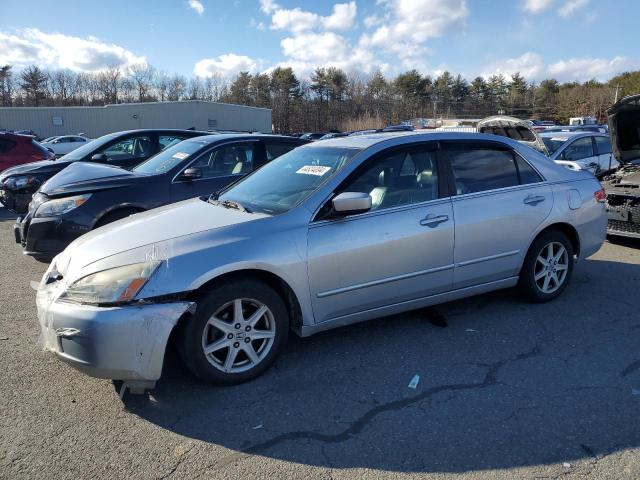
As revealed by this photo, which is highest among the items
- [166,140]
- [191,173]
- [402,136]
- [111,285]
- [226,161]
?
[166,140]

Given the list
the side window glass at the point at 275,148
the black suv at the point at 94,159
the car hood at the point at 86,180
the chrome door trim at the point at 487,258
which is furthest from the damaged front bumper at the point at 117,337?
the black suv at the point at 94,159

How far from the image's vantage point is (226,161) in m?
6.57

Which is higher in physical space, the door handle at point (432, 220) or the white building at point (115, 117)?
the white building at point (115, 117)

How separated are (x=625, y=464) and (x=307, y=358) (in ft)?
6.70

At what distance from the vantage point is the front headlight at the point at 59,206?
5426mm

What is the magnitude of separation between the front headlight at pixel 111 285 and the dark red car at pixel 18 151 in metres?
9.82

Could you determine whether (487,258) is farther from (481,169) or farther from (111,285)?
(111,285)

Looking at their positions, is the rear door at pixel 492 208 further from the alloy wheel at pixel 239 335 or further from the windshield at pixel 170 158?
the windshield at pixel 170 158

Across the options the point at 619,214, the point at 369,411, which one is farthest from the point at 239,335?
the point at 619,214

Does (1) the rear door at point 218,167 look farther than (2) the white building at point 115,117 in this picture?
No

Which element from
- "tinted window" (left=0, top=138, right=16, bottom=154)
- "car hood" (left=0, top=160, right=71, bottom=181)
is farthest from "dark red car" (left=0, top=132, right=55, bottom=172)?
"car hood" (left=0, top=160, right=71, bottom=181)

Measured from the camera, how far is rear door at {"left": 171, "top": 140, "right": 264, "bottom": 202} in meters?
6.10

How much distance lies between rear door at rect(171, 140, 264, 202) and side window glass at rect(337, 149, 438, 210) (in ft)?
8.21

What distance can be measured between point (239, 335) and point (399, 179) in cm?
177
